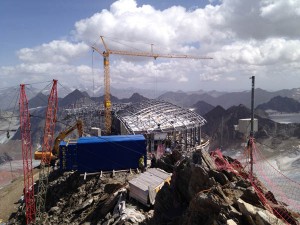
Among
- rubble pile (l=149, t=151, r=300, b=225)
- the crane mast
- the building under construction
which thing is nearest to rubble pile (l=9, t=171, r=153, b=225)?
rubble pile (l=149, t=151, r=300, b=225)

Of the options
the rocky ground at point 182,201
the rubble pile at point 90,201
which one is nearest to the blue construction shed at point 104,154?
the rubble pile at point 90,201

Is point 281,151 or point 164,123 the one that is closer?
point 164,123

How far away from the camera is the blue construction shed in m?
34.9

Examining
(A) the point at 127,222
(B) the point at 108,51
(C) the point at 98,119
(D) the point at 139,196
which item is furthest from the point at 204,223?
(B) the point at 108,51

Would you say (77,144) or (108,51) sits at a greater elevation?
(108,51)

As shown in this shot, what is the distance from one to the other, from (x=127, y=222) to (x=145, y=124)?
124ft

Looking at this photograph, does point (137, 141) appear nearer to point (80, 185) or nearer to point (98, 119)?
point (80, 185)

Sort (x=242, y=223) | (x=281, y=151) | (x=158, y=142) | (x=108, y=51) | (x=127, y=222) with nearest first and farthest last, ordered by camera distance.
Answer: (x=242, y=223) → (x=127, y=222) → (x=158, y=142) → (x=108, y=51) → (x=281, y=151)

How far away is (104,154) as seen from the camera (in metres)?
35.1

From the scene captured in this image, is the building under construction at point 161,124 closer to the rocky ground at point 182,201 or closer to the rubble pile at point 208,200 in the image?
the rocky ground at point 182,201

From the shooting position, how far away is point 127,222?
2030cm

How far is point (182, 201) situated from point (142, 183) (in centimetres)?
607

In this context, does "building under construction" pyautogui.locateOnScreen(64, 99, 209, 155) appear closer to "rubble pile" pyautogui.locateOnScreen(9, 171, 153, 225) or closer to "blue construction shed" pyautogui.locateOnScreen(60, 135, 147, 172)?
"blue construction shed" pyautogui.locateOnScreen(60, 135, 147, 172)

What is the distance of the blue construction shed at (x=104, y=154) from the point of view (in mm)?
34875
